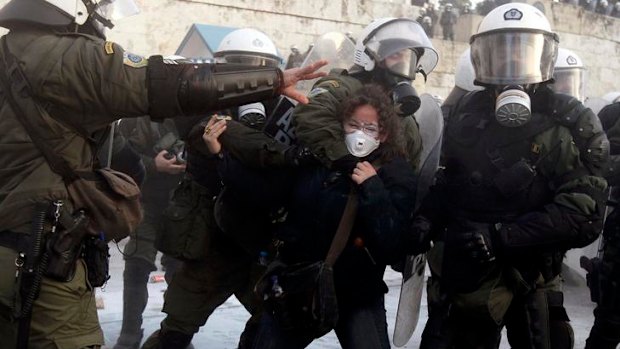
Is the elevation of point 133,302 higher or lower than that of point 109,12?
lower

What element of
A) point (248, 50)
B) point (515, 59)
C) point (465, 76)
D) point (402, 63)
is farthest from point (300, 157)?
point (465, 76)

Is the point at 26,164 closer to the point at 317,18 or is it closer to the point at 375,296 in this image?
the point at 375,296

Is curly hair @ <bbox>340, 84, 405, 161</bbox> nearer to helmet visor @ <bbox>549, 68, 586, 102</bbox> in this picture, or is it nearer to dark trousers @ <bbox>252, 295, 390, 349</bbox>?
dark trousers @ <bbox>252, 295, 390, 349</bbox>

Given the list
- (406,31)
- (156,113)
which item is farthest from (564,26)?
(156,113)

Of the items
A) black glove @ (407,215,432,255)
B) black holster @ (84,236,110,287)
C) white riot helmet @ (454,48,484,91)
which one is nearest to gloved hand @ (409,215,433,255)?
black glove @ (407,215,432,255)

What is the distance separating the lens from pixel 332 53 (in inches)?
181

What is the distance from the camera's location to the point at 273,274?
11.1 ft

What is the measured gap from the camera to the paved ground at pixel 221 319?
537 cm

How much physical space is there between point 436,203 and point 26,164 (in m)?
1.85

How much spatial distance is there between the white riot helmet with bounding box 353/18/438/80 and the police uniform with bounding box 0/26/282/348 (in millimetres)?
1303

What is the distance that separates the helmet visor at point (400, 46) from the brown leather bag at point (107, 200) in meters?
1.47

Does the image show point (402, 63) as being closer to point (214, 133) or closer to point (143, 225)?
point (214, 133)

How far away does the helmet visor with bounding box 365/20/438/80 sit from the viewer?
3.87 m

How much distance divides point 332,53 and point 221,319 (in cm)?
220
